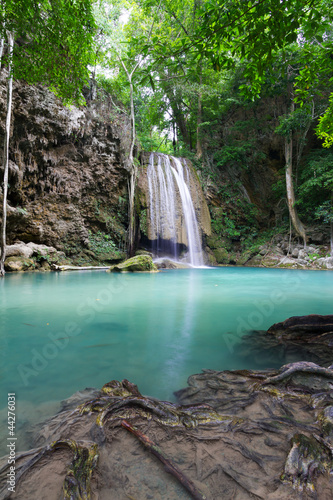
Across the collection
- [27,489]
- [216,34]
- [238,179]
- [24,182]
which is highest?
[238,179]

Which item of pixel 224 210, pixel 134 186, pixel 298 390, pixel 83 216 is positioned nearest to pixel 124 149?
pixel 134 186

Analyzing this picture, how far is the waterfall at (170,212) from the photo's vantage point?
48.2 ft

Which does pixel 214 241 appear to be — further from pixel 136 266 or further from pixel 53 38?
pixel 53 38

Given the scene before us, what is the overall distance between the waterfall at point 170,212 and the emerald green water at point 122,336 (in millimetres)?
9528

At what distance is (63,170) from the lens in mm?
12656

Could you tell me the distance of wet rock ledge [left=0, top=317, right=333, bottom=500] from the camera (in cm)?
90

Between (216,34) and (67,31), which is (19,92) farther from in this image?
(216,34)

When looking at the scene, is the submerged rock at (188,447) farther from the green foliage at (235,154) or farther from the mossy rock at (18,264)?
the green foliage at (235,154)

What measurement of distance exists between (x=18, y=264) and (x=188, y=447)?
34.2 ft

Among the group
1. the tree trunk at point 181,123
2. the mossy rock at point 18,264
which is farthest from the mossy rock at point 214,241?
the mossy rock at point 18,264

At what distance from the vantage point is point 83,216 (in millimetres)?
13391

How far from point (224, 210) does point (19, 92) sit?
43.4ft

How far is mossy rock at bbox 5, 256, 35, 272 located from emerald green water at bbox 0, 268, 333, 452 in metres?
5.07

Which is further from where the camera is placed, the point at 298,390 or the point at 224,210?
the point at 224,210
